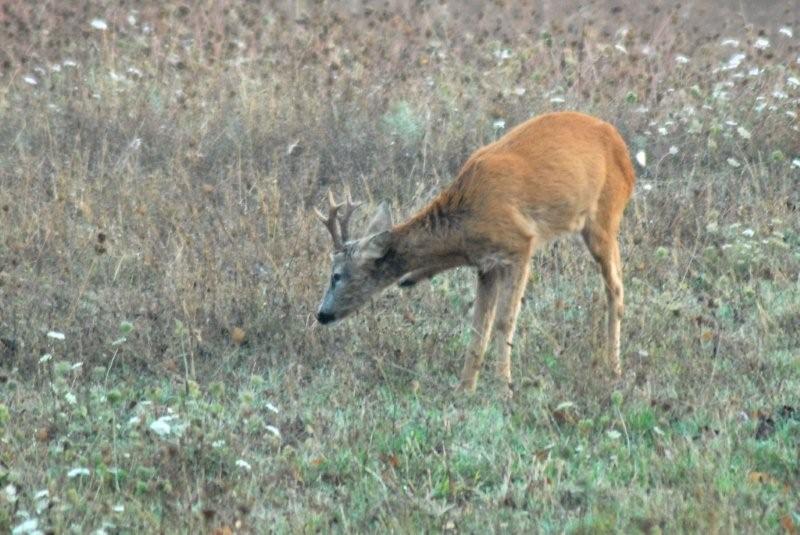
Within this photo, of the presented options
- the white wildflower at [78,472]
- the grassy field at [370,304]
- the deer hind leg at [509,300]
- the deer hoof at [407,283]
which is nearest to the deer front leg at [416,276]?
the deer hoof at [407,283]

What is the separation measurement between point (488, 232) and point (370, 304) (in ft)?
2.70

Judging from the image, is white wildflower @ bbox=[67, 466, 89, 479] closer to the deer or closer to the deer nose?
the deer nose

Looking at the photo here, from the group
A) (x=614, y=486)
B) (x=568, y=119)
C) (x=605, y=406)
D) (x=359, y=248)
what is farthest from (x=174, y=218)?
(x=614, y=486)

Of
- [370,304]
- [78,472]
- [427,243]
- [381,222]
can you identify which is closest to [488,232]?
[427,243]

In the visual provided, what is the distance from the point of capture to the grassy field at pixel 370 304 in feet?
19.5

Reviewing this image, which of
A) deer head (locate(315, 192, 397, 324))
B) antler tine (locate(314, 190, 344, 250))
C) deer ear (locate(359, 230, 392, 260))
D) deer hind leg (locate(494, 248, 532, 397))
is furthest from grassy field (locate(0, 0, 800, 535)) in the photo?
antler tine (locate(314, 190, 344, 250))

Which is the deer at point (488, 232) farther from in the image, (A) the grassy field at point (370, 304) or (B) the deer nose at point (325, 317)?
(A) the grassy field at point (370, 304)

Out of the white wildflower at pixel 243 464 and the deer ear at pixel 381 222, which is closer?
the white wildflower at pixel 243 464

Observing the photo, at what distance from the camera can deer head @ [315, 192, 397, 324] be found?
7906mm

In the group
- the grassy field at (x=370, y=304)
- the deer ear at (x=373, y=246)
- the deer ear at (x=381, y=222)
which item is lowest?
the grassy field at (x=370, y=304)

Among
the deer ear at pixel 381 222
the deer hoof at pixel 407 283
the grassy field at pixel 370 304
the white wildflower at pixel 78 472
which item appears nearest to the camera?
the white wildflower at pixel 78 472

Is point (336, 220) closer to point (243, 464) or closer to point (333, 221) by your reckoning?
point (333, 221)

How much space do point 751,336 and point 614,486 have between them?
2265 mm

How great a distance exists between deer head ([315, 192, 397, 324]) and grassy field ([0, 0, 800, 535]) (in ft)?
0.79
